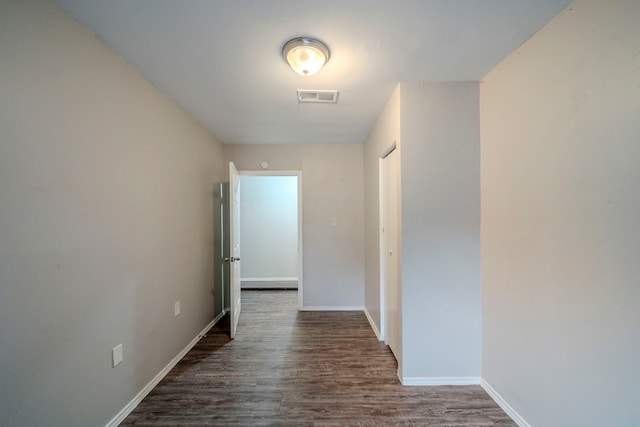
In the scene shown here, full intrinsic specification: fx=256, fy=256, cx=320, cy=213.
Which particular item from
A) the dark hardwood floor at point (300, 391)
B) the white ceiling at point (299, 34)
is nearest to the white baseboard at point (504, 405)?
the dark hardwood floor at point (300, 391)

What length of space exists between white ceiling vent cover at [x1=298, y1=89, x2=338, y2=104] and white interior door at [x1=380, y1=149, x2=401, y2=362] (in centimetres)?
73

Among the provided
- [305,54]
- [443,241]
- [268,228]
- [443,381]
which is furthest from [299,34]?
[268,228]

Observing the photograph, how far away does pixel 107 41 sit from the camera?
152 centimetres

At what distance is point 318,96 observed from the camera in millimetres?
2238

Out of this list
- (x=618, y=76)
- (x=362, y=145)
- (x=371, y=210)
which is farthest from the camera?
(x=362, y=145)

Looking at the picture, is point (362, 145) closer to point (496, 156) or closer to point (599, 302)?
point (496, 156)

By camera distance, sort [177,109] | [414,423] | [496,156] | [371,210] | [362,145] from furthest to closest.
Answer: [362,145] < [371,210] < [177,109] < [496,156] < [414,423]

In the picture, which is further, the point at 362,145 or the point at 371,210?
the point at 362,145

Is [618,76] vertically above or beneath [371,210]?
above

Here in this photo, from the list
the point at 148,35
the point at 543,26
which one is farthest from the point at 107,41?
the point at 543,26

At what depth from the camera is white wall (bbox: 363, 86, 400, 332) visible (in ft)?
7.34

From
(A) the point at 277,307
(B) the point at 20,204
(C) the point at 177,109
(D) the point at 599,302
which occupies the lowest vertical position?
(A) the point at 277,307

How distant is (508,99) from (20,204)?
8.90 feet

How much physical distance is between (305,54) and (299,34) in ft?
0.40
